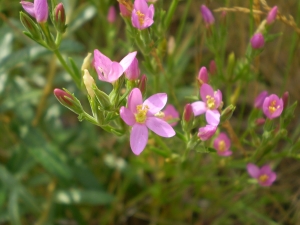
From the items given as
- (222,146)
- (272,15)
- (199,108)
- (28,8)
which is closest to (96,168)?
(222,146)

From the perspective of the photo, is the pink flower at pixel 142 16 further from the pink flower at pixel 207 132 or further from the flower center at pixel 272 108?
the flower center at pixel 272 108

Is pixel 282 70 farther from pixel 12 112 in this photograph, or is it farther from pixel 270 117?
pixel 12 112

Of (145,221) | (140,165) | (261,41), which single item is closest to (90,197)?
(140,165)

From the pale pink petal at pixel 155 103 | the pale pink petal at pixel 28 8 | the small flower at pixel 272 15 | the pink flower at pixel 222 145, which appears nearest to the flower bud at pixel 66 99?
the pale pink petal at pixel 155 103

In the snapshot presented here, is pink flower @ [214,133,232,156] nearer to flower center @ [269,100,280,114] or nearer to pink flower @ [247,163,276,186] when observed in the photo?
pink flower @ [247,163,276,186]

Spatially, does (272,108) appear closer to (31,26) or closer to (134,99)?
(134,99)

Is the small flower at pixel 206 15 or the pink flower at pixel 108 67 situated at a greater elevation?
the pink flower at pixel 108 67
